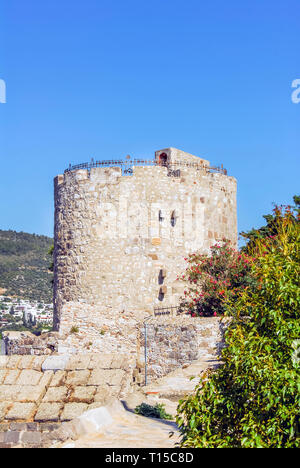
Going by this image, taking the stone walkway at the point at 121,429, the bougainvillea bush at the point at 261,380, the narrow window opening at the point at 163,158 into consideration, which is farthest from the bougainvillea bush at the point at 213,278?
the bougainvillea bush at the point at 261,380

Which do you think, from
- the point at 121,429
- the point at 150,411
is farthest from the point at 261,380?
the point at 150,411

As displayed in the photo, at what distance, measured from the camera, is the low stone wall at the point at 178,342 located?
15484mm

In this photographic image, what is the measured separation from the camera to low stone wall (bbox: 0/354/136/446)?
8.42 m

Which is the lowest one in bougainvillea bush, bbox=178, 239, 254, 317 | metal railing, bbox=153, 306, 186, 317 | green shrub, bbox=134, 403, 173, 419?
green shrub, bbox=134, 403, 173, 419

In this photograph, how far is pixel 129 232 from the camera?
66.8ft

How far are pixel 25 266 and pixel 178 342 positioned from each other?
43.3 metres

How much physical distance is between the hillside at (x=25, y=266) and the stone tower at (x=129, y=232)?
31.3 metres

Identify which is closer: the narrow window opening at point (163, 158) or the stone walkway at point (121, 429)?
the stone walkway at point (121, 429)

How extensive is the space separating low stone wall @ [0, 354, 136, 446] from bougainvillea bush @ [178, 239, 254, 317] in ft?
27.4

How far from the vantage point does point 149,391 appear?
1212 cm

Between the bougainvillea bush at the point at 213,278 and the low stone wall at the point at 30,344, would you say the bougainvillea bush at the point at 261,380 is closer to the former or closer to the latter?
the bougainvillea bush at the point at 213,278

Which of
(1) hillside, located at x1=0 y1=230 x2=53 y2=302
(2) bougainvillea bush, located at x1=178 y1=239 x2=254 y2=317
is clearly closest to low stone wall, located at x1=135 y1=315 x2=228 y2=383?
(2) bougainvillea bush, located at x1=178 y1=239 x2=254 y2=317

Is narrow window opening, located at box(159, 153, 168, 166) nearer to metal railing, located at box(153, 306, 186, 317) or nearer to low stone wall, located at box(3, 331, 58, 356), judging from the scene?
metal railing, located at box(153, 306, 186, 317)

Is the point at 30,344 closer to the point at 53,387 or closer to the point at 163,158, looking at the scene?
the point at 163,158
